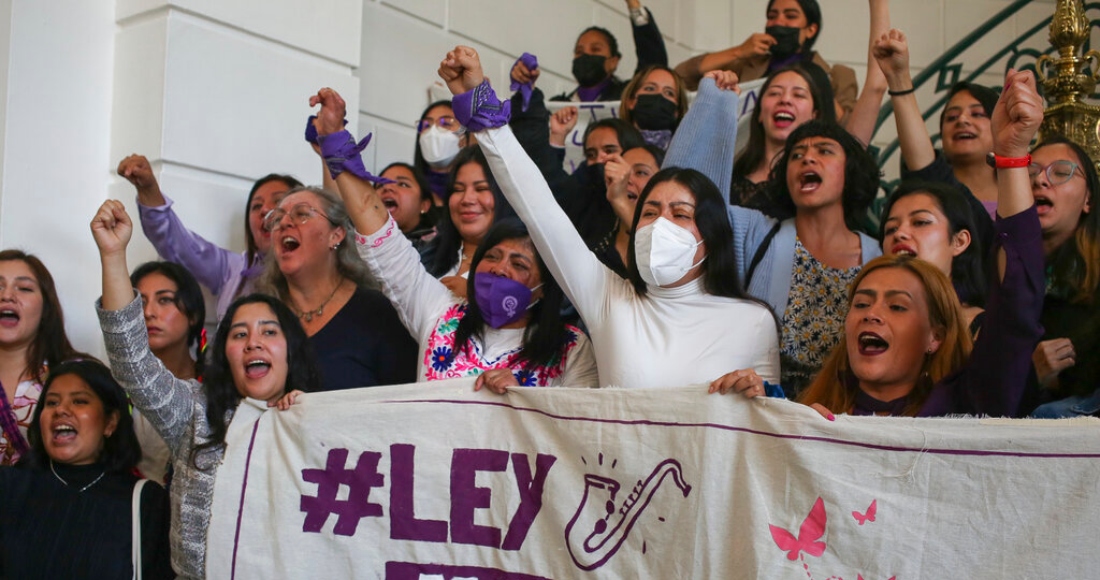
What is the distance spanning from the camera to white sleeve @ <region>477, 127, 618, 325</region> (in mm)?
3680

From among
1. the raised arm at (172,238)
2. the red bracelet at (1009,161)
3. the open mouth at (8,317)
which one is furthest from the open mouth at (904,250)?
the open mouth at (8,317)

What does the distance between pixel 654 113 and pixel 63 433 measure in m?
2.62

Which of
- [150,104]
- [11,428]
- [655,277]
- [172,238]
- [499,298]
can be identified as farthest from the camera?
[150,104]

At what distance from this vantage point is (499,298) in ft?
12.8

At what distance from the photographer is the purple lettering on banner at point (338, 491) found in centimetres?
336

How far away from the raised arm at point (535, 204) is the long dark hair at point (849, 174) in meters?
0.76

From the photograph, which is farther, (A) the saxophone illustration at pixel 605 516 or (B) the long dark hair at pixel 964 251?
(B) the long dark hair at pixel 964 251

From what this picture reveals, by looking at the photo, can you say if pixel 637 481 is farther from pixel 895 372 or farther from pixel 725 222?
pixel 725 222

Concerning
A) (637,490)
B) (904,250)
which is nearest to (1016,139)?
(904,250)

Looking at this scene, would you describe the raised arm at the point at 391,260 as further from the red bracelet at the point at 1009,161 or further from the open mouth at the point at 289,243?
the red bracelet at the point at 1009,161

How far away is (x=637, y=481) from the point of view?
3029 millimetres

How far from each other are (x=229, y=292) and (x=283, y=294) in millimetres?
673

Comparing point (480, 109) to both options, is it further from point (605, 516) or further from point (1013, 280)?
point (1013, 280)

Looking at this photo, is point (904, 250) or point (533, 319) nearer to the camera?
point (904, 250)
